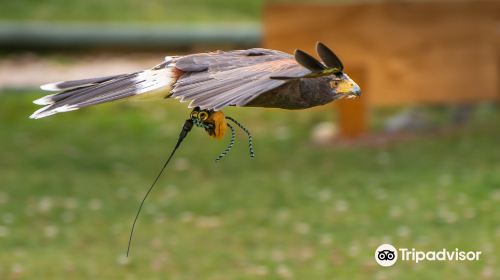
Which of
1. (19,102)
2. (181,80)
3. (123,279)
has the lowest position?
(123,279)

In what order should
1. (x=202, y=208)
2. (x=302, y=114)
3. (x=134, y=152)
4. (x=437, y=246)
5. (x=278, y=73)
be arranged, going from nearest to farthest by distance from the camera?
(x=278, y=73) < (x=437, y=246) < (x=202, y=208) < (x=134, y=152) < (x=302, y=114)

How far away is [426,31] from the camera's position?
11.4 metres

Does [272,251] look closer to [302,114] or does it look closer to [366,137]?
[366,137]

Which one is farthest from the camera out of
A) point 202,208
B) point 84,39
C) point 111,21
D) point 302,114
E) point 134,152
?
point 111,21

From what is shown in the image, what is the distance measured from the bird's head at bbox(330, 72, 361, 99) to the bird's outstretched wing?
5.0 inches

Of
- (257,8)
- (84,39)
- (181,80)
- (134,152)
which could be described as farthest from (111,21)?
(181,80)

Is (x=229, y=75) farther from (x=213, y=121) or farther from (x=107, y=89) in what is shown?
(x=107, y=89)

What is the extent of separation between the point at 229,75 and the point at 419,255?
176 inches

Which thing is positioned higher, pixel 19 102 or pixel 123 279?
pixel 19 102

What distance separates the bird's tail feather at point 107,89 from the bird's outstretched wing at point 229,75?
0.20 ft

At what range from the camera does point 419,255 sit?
25.4 feet

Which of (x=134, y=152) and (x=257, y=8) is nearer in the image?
(x=134, y=152)

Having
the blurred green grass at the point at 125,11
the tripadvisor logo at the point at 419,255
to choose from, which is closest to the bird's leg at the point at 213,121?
the tripadvisor logo at the point at 419,255

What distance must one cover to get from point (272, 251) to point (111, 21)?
34.8ft
